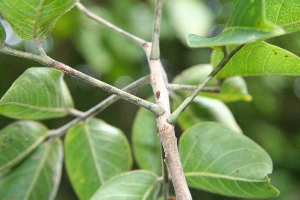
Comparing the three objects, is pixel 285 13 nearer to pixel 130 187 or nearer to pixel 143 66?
pixel 130 187

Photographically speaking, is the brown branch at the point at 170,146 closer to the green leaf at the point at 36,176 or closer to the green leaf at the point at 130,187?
the green leaf at the point at 130,187

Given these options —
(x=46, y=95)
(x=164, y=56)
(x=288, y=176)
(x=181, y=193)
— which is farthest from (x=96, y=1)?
(x=288, y=176)

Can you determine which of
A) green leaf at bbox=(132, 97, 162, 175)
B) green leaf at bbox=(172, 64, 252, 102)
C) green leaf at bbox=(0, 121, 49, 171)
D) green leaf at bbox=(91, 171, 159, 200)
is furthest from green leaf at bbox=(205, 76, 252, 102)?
green leaf at bbox=(0, 121, 49, 171)

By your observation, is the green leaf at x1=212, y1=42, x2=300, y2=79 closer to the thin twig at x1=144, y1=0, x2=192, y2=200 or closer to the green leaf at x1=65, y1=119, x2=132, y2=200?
the thin twig at x1=144, y1=0, x2=192, y2=200

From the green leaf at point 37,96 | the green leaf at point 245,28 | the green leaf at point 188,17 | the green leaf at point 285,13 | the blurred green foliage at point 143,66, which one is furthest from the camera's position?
the blurred green foliage at point 143,66

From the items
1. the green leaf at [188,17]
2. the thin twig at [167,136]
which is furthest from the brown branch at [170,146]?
the green leaf at [188,17]

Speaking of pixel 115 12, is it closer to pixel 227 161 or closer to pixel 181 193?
pixel 227 161

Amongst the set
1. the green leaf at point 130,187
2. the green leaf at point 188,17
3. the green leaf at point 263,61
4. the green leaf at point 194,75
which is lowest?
the green leaf at point 130,187
